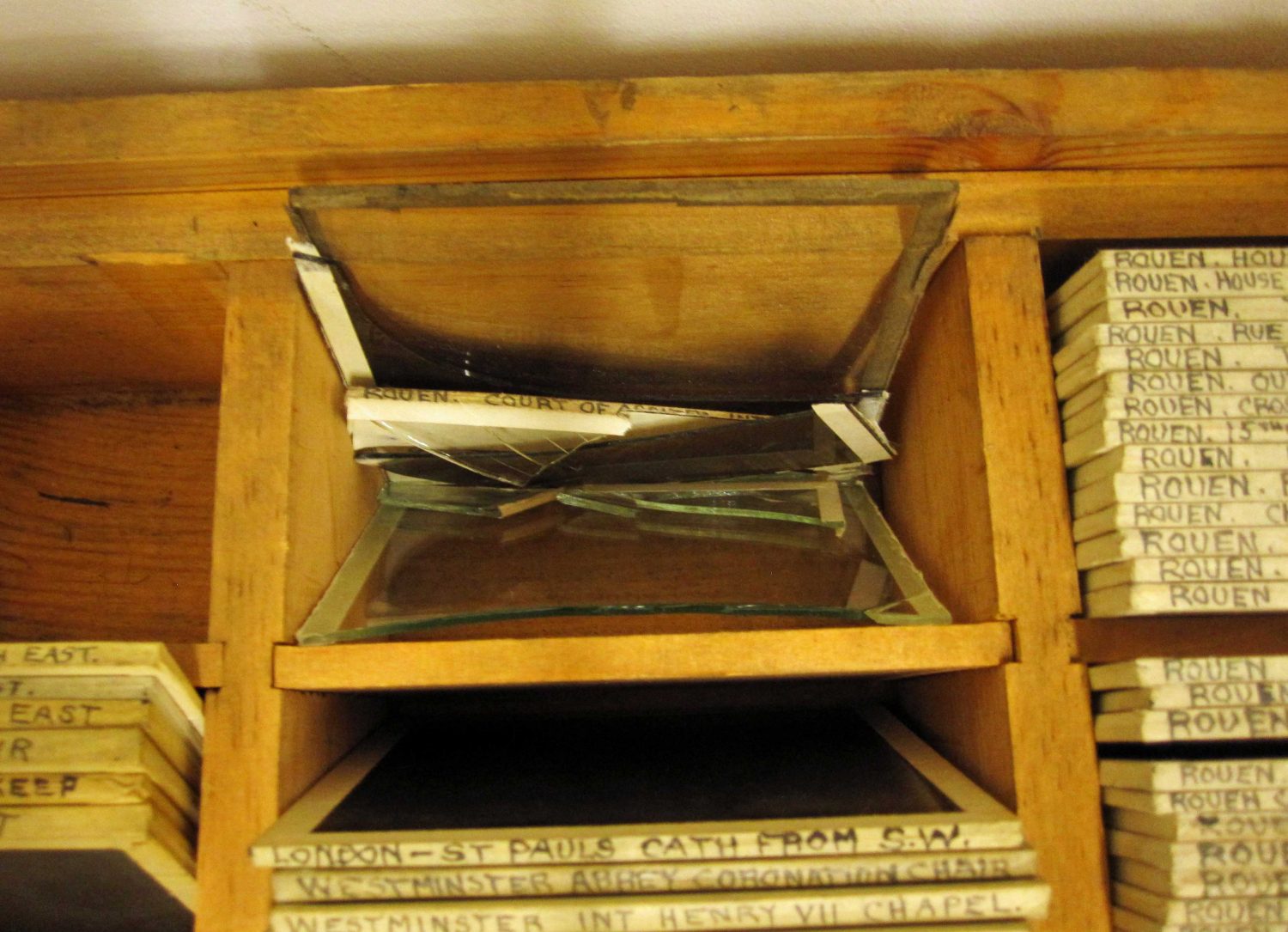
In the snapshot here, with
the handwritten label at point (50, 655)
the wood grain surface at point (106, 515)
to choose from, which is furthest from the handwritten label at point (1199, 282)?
the wood grain surface at point (106, 515)

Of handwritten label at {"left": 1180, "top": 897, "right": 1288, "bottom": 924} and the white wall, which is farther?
the white wall

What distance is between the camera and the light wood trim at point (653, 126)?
0.52 metres

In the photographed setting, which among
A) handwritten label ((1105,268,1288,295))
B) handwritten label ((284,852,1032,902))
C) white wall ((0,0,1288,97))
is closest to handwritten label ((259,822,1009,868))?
handwritten label ((284,852,1032,902))

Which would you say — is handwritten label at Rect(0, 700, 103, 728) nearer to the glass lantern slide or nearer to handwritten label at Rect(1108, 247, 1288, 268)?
the glass lantern slide

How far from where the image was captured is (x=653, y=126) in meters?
0.52

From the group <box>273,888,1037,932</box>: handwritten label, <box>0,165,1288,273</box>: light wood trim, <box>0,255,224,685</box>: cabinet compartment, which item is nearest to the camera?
<box>273,888,1037,932</box>: handwritten label

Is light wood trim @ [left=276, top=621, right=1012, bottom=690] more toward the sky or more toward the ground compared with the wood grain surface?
more toward the ground

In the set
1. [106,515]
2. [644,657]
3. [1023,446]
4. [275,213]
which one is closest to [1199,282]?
[1023,446]

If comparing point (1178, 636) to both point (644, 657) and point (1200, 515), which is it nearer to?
point (1200, 515)

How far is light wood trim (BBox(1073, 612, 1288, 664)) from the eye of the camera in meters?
0.51

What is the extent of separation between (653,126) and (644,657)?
1.06 feet

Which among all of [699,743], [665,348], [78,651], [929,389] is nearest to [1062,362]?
[929,389]

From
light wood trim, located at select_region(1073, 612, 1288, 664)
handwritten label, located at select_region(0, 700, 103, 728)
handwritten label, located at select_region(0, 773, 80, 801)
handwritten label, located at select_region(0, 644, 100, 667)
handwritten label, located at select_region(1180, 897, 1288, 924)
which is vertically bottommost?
handwritten label, located at select_region(1180, 897, 1288, 924)

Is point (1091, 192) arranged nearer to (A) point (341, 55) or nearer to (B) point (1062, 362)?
(B) point (1062, 362)
